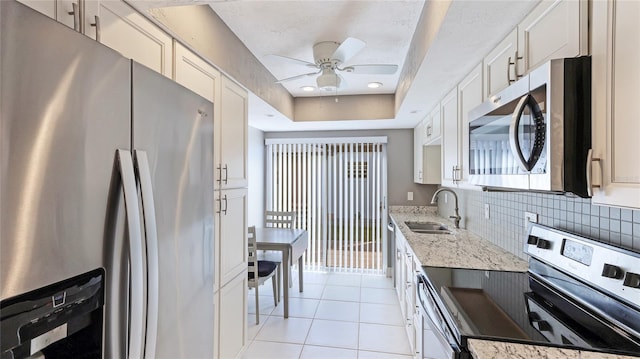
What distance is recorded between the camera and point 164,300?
1052 millimetres

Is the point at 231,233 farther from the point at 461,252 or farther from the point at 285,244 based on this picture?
the point at 461,252

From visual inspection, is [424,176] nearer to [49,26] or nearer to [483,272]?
[483,272]

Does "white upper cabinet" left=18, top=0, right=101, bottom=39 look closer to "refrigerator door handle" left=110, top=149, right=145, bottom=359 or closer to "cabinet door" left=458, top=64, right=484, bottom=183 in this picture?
"refrigerator door handle" left=110, top=149, right=145, bottom=359

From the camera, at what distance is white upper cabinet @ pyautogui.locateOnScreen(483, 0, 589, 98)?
97 cm


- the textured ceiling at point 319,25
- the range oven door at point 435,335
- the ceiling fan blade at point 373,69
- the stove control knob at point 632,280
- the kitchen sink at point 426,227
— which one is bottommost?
the range oven door at point 435,335

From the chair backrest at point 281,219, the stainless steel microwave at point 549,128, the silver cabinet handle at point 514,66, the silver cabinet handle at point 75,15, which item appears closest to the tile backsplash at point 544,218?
the stainless steel microwave at point 549,128

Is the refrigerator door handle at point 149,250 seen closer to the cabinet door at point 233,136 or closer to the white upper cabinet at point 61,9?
the white upper cabinet at point 61,9

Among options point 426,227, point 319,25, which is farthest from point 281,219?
point 319,25

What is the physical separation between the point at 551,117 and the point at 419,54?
3.86ft

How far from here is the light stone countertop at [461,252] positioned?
176 centimetres

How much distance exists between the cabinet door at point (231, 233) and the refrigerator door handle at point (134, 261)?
3.46ft

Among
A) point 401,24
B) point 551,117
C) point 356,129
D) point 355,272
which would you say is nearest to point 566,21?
point 551,117

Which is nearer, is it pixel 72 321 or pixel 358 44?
pixel 72 321

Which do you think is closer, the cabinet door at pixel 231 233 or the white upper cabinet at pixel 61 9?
the white upper cabinet at pixel 61 9
